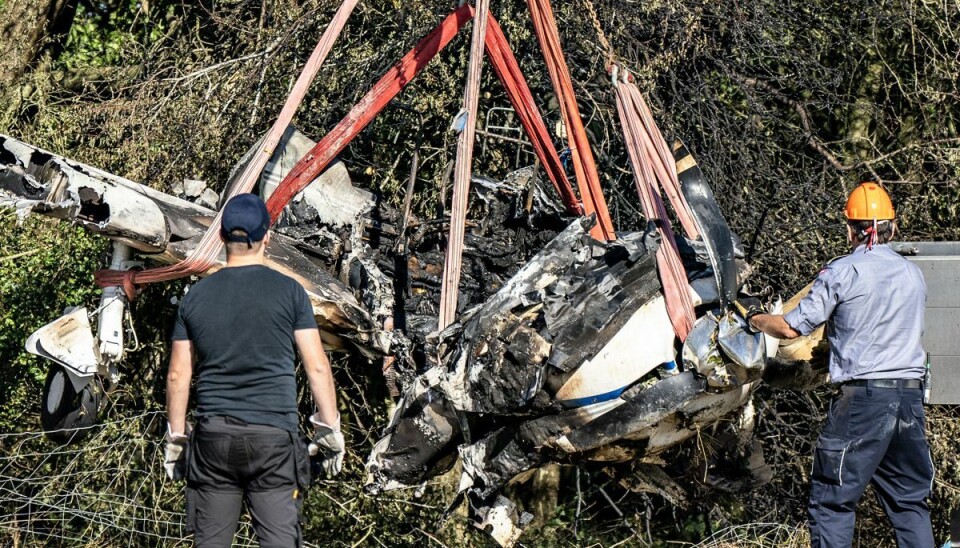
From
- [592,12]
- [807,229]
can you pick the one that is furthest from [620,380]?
[592,12]

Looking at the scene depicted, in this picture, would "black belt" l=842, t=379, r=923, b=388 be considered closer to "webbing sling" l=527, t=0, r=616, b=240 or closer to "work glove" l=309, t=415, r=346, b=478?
"webbing sling" l=527, t=0, r=616, b=240

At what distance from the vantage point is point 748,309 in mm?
4320

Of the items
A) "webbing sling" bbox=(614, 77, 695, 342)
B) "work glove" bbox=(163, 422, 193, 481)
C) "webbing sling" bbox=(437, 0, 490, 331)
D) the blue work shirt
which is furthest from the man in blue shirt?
"work glove" bbox=(163, 422, 193, 481)

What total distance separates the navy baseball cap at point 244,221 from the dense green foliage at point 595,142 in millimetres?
2851

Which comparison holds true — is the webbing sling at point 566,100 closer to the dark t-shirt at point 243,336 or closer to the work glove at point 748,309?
the work glove at point 748,309

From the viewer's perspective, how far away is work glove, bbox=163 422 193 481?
3.51 meters

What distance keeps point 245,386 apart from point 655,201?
→ 1.90m

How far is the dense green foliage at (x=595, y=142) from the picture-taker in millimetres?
6191

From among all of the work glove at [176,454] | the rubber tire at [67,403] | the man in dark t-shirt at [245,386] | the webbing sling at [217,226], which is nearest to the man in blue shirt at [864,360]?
the man in dark t-shirt at [245,386]

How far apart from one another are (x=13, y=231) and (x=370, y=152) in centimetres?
234

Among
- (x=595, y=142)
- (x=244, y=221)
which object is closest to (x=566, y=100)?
(x=595, y=142)

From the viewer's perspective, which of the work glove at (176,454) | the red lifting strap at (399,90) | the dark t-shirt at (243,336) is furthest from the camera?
the red lifting strap at (399,90)

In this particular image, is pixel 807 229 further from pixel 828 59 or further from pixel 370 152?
pixel 370 152

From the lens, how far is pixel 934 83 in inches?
262
